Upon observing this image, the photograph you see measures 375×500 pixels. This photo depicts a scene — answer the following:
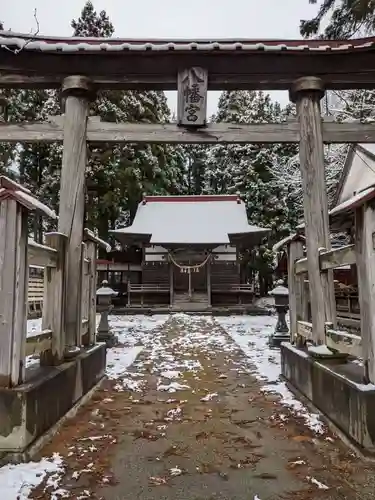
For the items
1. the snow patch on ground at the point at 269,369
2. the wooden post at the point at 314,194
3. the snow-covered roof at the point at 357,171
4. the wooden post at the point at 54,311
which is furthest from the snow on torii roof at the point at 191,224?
the wooden post at the point at 54,311

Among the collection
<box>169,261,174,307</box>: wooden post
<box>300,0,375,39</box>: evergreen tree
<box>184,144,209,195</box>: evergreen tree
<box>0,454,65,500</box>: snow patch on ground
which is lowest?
<box>0,454,65,500</box>: snow patch on ground

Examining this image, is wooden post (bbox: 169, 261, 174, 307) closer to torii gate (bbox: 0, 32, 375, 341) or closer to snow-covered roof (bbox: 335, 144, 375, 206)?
snow-covered roof (bbox: 335, 144, 375, 206)

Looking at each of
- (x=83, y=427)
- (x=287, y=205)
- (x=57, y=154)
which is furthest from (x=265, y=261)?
(x=83, y=427)

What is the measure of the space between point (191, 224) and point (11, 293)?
2080cm

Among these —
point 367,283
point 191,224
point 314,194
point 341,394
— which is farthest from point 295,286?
point 191,224

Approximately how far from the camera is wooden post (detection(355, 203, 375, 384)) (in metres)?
2.90

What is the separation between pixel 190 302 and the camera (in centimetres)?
2108

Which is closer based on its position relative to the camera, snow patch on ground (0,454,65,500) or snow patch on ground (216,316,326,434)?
snow patch on ground (0,454,65,500)

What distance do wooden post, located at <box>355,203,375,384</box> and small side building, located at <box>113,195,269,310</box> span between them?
699 inches

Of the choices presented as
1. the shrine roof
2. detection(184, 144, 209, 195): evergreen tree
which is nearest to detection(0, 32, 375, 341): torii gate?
the shrine roof

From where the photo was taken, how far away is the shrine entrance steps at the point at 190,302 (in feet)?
67.7

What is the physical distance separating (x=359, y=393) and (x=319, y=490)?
75 centimetres

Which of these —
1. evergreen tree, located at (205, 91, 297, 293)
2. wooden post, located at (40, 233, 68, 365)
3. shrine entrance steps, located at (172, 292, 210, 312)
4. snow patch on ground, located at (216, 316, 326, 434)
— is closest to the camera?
snow patch on ground, located at (216, 316, 326, 434)

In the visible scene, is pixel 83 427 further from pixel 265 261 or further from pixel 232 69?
pixel 265 261
